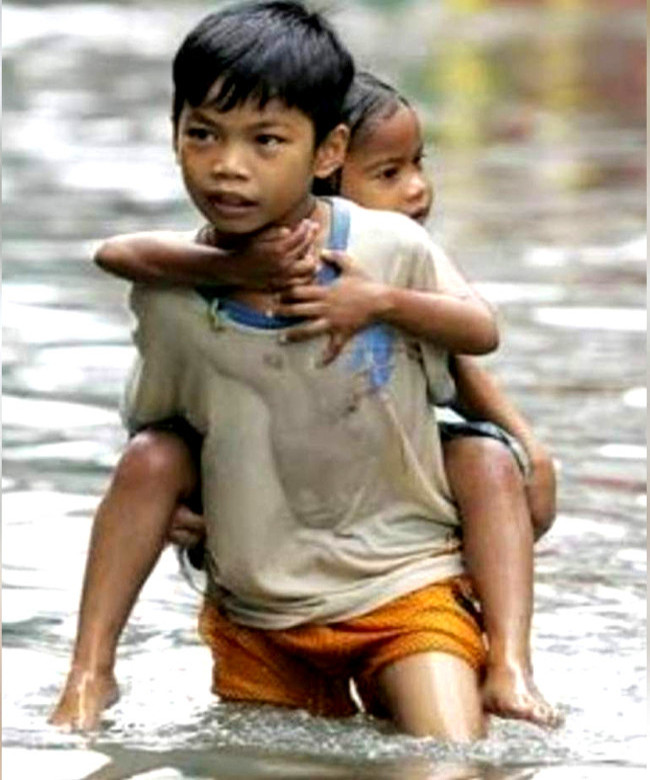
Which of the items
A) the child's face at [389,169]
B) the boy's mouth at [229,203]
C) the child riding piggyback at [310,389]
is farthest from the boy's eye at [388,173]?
the boy's mouth at [229,203]

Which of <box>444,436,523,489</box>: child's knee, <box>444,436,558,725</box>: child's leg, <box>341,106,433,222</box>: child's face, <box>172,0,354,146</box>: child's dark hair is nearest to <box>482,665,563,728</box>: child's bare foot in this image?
<box>444,436,558,725</box>: child's leg

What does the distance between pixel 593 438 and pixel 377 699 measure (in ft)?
11.5

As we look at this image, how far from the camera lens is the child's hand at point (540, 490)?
627cm

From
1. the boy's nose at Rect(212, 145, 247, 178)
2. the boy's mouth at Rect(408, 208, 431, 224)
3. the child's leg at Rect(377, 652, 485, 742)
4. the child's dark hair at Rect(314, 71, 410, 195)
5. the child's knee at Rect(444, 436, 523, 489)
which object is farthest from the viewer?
the boy's mouth at Rect(408, 208, 431, 224)

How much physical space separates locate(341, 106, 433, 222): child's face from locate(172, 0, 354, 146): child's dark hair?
318 mm

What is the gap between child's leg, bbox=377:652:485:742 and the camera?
5.86 meters

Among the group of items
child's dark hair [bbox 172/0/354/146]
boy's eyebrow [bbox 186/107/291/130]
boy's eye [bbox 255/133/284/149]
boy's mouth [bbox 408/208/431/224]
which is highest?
child's dark hair [bbox 172/0/354/146]

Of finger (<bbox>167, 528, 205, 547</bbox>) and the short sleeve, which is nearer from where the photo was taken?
the short sleeve

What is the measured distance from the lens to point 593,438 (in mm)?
9500

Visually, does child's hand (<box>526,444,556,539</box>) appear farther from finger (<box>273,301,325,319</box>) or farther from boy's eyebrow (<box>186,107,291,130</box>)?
boy's eyebrow (<box>186,107,291,130</box>)

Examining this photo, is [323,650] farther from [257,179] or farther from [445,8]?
[445,8]

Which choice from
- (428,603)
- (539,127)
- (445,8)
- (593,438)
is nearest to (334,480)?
(428,603)

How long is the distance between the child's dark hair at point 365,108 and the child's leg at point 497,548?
1.79 ft

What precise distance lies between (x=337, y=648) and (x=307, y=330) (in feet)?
1.87
